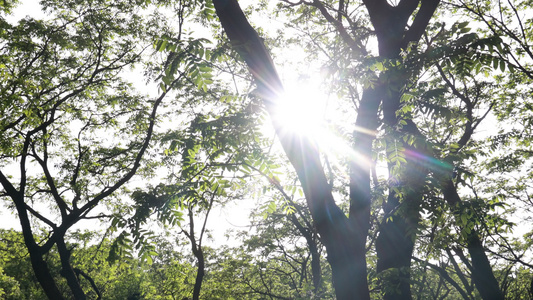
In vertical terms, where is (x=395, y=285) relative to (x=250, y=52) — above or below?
below

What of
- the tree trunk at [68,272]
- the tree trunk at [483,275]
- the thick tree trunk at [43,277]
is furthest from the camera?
the tree trunk at [68,272]

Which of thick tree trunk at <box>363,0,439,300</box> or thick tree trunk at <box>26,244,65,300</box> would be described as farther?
thick tree trunk at <box>26,244,65,300</box>

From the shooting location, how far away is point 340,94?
3.83m

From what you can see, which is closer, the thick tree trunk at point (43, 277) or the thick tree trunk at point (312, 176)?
the thick tree trunk at point (312, 176)

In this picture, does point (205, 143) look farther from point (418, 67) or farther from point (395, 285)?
point (395, 285)

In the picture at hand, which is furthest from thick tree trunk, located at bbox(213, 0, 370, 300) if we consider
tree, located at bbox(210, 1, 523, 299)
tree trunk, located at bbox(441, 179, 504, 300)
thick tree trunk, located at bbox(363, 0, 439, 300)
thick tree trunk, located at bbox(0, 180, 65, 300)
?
thick tree trunk, located at bbox(0, 180, 65, 300)

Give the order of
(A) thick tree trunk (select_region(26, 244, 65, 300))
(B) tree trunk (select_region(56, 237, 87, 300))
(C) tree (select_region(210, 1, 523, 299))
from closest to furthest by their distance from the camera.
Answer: (C) tree (select_region(210, 1, 523, 299))
(A) thick tree trunk (select_region(26, 244, 65, 300))
(B) tree trunk (select_region(56, 237, 87, 300))

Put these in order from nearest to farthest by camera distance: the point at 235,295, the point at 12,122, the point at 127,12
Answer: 1. the point at 12,122
2. the point at 127,12
3. the point at 235,295

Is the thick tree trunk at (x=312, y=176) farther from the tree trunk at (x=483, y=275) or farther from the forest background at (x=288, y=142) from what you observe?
the tree trunk at (x=483, y=275)

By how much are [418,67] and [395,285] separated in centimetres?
278

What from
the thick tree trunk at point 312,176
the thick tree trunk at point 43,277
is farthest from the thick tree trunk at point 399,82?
the thick tree trunk at point 43,277

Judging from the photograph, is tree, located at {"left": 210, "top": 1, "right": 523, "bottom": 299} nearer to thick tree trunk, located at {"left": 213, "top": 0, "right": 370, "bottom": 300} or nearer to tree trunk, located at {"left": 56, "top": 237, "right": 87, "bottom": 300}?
thick tree trunk, located at {"left": 213, "top": 0, "right": 370, "bottom": 300}

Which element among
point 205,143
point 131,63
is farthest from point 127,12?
point 205,143

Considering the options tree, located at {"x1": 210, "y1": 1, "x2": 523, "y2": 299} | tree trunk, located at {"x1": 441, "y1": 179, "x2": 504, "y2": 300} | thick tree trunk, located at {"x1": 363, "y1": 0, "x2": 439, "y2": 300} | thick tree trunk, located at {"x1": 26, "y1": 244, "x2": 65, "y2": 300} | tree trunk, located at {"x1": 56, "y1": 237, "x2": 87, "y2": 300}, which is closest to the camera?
tree, located at {"x1": 210, "y1": 1, "x2": 523, "y2": 299}
